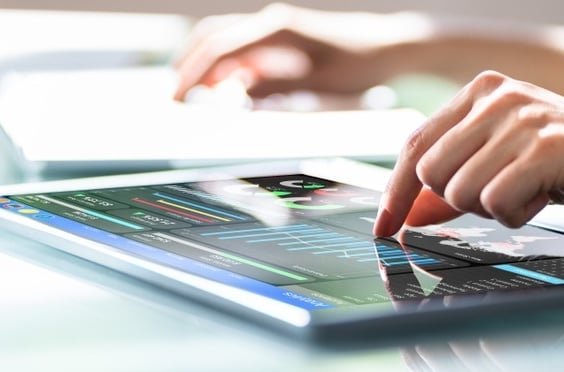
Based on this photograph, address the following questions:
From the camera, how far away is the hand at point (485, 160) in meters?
0.69

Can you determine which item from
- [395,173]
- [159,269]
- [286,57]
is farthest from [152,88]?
[159,269]

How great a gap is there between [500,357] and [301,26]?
1203mm

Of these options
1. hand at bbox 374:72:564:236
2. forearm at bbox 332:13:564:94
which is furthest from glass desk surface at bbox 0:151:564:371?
forearm at bbox 332:13:564:94

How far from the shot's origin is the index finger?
28.9 inches

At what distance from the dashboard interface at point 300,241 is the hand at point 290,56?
62cm

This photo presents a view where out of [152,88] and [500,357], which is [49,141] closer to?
[152,88]

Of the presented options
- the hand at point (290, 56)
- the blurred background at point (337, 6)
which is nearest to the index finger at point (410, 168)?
the hand at point (290, 56)

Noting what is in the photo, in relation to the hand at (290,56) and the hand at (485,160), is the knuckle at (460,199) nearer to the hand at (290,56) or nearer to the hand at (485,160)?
the hand at (485,160)

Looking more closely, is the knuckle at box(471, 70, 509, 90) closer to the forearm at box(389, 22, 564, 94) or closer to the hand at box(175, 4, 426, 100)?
the hand at box(175, 4, 426, 100)

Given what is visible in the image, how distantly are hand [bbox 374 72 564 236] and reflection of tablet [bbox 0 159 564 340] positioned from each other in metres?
0.02

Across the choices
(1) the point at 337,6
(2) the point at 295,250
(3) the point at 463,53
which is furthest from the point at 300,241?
(1) the point at 337,6

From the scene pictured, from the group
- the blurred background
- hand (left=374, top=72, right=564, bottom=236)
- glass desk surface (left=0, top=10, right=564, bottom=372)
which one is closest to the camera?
glass desk surface (left=0, top=10, right=564, bottom=372)

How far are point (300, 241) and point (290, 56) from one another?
0.97m

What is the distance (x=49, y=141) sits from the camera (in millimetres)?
1163
